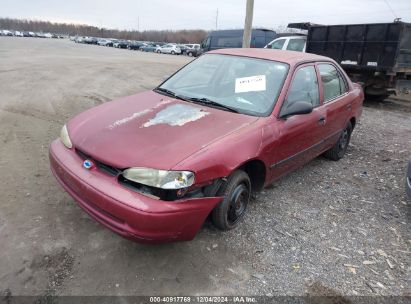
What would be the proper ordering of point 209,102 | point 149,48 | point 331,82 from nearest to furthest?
point 209,102 < point 331,82 < point 149,48

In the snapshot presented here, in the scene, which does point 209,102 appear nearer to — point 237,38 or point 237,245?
point 237,245

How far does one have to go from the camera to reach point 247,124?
321cm

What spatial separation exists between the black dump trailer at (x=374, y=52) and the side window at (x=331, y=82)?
5251mm

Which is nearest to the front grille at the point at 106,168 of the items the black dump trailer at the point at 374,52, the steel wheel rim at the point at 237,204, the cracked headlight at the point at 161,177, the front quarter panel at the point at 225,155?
the cracked headlight at the point at 161,177

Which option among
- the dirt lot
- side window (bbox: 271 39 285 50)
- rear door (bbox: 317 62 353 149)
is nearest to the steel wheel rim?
the dirt lot

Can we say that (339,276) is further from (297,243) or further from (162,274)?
(162,274)

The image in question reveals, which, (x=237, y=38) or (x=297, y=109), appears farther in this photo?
(x=237, y=38)

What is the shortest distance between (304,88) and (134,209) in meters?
2.53

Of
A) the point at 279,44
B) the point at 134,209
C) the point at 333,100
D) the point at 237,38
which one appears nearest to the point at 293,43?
the point at 279,44

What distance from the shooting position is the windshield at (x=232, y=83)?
3.58 m

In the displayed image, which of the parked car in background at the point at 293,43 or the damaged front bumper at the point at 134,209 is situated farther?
the parked car in background at the point at 293,43

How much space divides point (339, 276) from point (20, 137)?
4.63 m

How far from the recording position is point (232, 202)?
10.4ft

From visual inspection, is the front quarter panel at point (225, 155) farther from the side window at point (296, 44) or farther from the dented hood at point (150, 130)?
the side window at point (296, 44)
